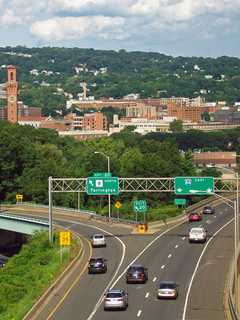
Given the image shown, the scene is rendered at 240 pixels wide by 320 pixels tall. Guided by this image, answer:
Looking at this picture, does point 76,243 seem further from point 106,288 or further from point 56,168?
point 56,168

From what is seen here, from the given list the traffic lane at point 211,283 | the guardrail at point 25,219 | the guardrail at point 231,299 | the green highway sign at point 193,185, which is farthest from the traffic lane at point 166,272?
the guardrail at point 25,219

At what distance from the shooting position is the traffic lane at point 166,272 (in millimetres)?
44375

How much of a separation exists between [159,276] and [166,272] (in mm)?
1664

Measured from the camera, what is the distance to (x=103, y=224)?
88.4 m

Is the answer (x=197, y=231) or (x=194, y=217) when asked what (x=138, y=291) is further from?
(x=194, y=217)

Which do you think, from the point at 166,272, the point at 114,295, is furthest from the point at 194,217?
the point at 114,295

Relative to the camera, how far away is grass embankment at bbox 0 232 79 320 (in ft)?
156

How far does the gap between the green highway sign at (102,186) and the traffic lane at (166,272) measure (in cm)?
562

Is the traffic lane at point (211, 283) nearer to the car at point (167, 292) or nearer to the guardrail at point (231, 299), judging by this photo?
the guardrail at point (231, 299)

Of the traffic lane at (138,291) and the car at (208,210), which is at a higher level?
the car at (208,210)

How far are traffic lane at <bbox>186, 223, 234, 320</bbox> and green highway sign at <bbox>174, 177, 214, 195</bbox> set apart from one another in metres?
3.99

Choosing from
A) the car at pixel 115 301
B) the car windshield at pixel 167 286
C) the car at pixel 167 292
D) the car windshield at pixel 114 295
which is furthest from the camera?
the car windshield at pixel 167 286

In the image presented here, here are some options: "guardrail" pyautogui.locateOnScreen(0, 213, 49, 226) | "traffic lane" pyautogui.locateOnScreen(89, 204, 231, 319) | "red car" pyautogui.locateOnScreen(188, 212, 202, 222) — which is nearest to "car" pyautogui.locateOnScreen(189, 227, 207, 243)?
"traffic lane" pyautogui.locateOnScreen(89, 204, 231, 319)

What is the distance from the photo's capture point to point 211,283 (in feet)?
174
